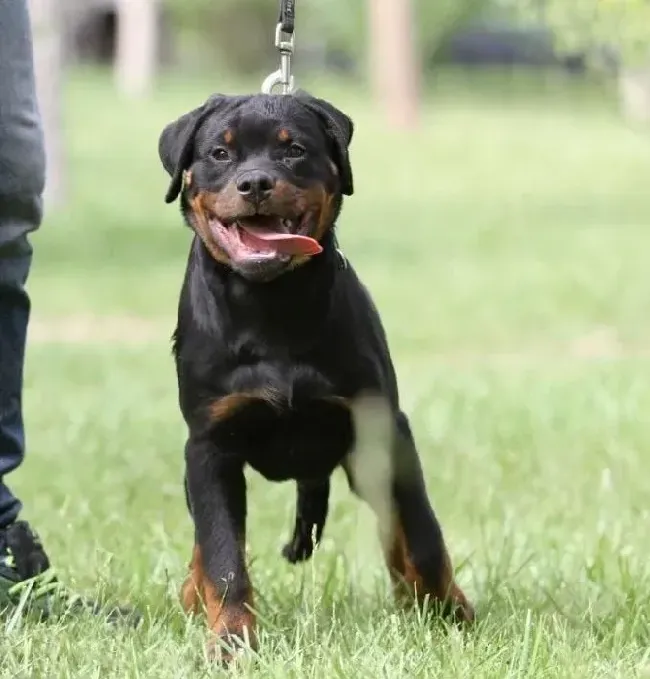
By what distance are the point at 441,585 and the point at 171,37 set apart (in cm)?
4672

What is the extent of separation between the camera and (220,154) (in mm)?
3422

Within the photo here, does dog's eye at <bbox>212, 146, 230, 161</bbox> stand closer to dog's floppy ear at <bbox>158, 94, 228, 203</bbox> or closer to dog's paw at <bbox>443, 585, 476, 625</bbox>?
dog's floppy ear at <bbox>158, 94, 228, 203</bbox>

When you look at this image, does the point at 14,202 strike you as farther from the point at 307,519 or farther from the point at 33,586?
the point at 307,519

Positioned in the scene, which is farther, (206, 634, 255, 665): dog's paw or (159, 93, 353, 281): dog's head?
(159, 93, 353, 281): dog's head

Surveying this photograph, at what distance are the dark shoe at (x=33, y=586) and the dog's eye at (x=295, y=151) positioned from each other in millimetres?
1162

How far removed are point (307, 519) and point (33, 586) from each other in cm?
72

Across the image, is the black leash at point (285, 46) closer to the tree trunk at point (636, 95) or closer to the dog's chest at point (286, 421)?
the dog's chest at point (286, 421)

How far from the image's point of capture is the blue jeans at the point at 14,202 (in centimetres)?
377

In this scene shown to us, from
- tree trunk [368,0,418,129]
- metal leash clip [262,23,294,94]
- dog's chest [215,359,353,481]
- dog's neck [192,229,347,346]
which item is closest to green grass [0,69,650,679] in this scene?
dog's chest [215,359,353,481]

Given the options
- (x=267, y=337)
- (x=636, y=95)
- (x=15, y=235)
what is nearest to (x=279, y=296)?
(x=267, y=337)

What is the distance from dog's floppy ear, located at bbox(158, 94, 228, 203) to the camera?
349 centimetres

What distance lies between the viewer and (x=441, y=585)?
11.5 ft

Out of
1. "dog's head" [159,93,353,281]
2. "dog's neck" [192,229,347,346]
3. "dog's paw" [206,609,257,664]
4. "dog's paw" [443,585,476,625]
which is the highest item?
"dog's head" [159,93,353,281]

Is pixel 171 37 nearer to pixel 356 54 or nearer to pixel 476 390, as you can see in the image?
pixel 356 54
